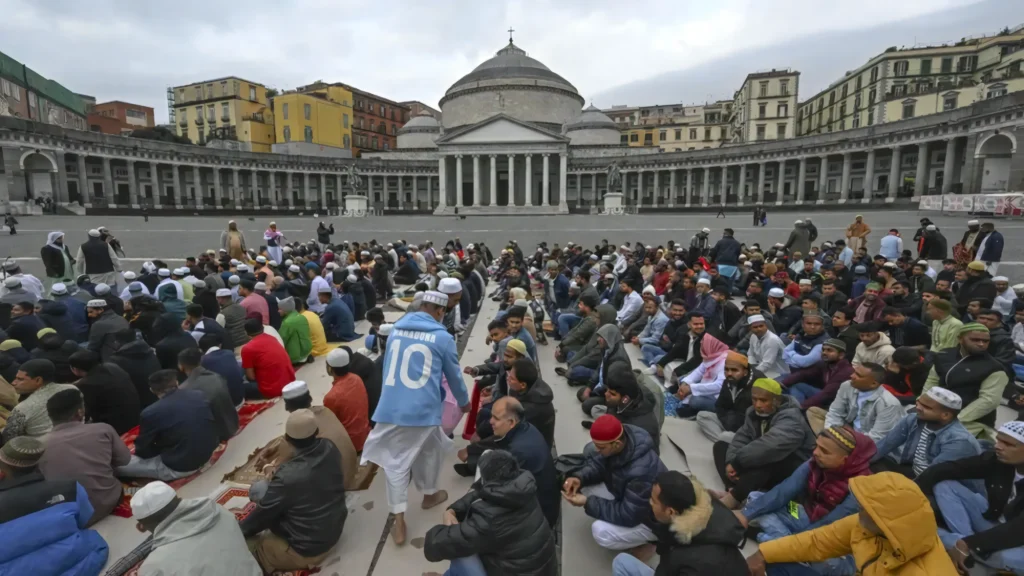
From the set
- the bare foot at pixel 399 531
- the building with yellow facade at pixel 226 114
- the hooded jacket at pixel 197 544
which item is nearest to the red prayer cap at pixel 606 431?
the bare foot at pixel 399 531

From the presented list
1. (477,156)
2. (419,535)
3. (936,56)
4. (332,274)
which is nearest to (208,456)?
(419,535)

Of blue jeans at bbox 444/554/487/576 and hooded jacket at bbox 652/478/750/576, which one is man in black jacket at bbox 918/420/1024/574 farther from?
blue jeans at bbox 444/554/487/576

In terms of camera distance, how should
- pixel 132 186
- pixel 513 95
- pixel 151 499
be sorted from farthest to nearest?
1. pixel 513 95
2. pixel 132 186
3. pixel 151 499

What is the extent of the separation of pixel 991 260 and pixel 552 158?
48515 mm

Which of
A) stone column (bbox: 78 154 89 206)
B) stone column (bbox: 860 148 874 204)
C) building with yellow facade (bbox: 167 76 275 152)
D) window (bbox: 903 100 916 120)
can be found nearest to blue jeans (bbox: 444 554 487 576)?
stone column (bbox: 860 148 874 204)

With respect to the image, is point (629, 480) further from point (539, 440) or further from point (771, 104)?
point (771, 104)

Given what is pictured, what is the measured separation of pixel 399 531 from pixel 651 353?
5.19 meters

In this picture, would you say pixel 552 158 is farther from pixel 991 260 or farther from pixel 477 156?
pixel 991 260

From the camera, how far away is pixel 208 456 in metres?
4.61

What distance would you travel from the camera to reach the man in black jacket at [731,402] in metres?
4.86

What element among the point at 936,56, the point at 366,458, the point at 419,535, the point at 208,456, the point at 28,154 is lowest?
the point at 419,535

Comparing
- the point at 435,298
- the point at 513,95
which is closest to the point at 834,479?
the point at 435,298

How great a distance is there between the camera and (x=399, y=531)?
3.84 meters

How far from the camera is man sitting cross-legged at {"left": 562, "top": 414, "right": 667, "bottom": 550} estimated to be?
332cm
